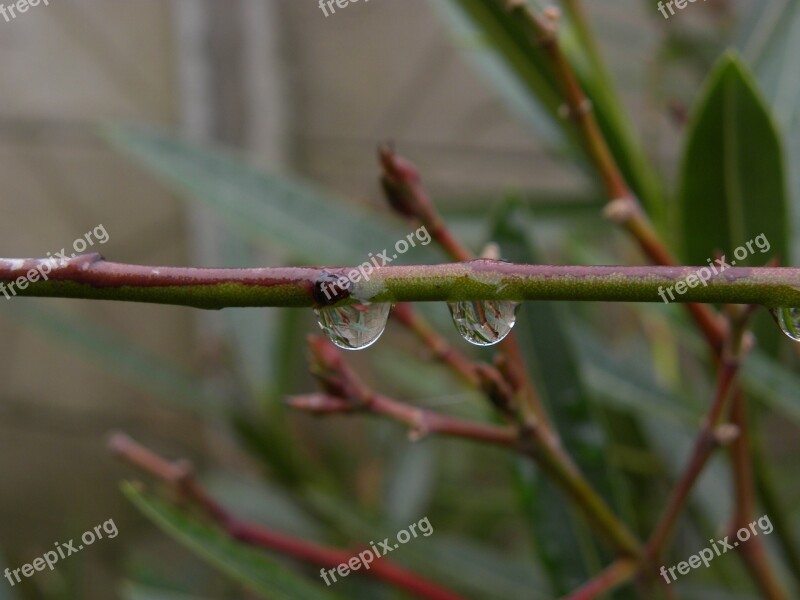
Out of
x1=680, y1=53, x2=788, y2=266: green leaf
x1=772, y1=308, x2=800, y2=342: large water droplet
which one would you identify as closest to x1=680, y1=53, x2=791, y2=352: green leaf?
x1=680, y1=53, x2=788, y2=266: green leaf

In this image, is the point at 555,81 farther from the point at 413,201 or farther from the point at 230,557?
the point at 230,557

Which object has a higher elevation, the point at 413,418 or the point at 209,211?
the point at 209,211

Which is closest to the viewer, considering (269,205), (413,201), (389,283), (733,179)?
(389,283)

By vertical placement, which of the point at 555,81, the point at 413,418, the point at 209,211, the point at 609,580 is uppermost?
the point at 209,211

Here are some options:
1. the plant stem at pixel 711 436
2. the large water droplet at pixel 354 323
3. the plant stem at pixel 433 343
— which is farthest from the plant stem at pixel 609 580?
the large water droplet at pixel 354 323

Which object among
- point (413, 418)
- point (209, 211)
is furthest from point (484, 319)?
point (209, 211)

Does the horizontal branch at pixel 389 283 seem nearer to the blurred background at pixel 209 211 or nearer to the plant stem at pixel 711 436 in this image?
the plant stem at pixel 711 436
